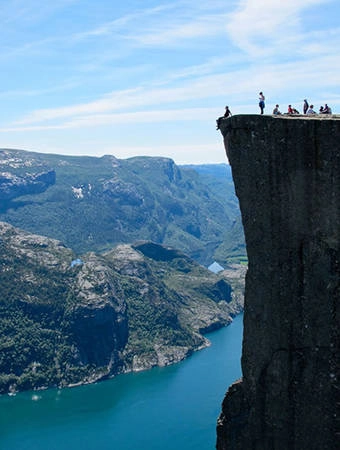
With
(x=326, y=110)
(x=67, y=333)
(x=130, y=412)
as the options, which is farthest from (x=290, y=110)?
(x=67, y=333)

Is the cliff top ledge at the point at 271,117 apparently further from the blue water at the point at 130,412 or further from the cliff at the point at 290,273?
the blue water at the point at 130,412

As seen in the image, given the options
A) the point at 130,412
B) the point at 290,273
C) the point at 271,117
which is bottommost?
the point at 130,412

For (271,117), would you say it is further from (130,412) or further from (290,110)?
(130,412)

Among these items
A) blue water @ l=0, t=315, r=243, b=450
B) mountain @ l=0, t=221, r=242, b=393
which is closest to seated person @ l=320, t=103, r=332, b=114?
blue water @ l=0, t=315, r=243, b=450

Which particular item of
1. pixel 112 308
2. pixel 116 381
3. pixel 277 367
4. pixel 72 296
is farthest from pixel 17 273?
pixel 277 367

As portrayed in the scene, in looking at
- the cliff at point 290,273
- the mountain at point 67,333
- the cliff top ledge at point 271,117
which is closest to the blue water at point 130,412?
the mountain at point 67,333

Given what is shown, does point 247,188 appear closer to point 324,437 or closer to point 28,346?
point 324,437
